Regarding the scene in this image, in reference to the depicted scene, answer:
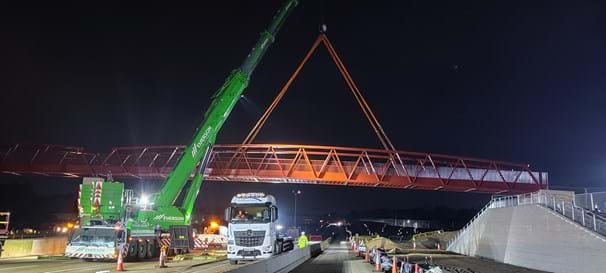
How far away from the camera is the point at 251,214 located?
31656mm

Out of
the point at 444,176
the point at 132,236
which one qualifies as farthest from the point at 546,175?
the point at 132,236

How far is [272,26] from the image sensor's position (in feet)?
131

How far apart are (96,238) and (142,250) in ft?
12.1

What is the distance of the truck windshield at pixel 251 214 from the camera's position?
31.5 meters

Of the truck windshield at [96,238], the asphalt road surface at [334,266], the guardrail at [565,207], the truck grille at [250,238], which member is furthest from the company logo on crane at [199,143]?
the guardrail at [565,207]

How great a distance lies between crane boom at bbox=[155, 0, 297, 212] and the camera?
3453 cm

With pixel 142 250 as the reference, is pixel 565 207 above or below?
above

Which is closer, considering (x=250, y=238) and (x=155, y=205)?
(x=250, y=238)

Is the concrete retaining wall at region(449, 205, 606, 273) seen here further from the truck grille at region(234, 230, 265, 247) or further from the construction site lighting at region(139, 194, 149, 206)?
the construction site lighting at region(139, 194, 149, 206)

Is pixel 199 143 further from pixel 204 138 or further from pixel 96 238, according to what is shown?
pixel 96 238

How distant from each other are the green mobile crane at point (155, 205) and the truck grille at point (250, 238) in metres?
5.46

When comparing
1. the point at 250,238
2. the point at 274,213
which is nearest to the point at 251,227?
the point at 250,238

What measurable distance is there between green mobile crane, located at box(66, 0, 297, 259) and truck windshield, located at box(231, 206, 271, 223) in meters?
4.77

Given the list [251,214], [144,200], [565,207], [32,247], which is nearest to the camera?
[565,207]
